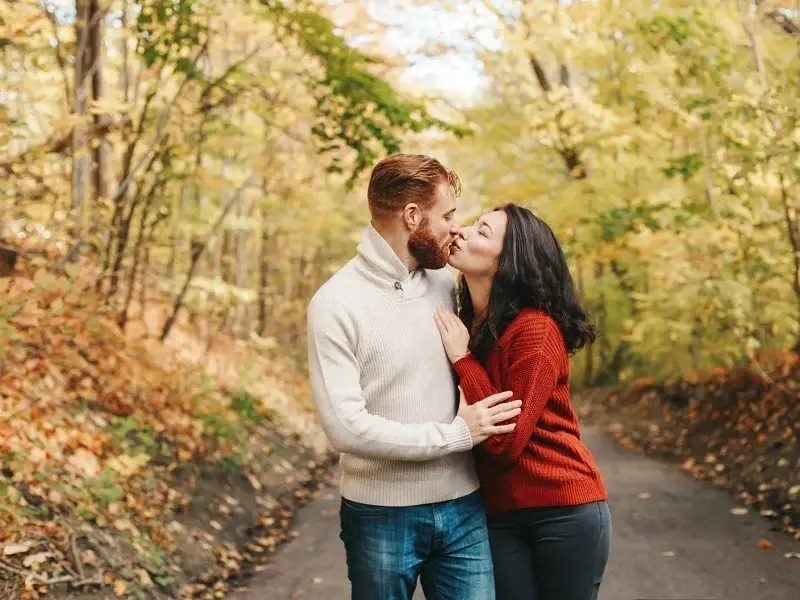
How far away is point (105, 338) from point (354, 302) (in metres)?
5.93

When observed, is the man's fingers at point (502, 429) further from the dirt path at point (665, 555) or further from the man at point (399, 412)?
the dirt path at point (665, 555)

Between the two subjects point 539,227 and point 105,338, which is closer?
point 539,227

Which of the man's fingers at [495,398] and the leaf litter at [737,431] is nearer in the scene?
the man's fingers at [495,398]

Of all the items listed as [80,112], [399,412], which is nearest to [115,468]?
[80,112]

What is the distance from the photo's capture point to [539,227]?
287 centimetres

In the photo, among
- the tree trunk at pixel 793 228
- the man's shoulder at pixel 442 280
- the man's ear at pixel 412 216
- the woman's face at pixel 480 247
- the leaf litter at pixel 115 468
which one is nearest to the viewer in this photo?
the man's ear at pixel 412 216

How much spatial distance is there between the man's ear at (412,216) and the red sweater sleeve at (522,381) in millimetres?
508

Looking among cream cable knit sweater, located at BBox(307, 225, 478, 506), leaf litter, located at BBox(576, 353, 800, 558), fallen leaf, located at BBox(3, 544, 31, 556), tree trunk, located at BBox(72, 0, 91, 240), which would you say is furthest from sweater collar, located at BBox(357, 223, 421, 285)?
leaf litter, located at BBox(576, 353, 800, 558)

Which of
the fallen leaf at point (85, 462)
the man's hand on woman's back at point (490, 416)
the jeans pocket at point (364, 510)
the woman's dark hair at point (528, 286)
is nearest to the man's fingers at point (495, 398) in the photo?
the man's hand on woman's back at point (490, 416)

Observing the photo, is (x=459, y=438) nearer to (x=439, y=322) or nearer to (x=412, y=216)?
(x=439, y=322)

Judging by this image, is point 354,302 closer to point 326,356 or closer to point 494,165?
point 326,356

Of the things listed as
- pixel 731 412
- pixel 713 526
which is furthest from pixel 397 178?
pixel 731 412

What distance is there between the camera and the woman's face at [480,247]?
2854 mm

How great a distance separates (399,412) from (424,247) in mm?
594
